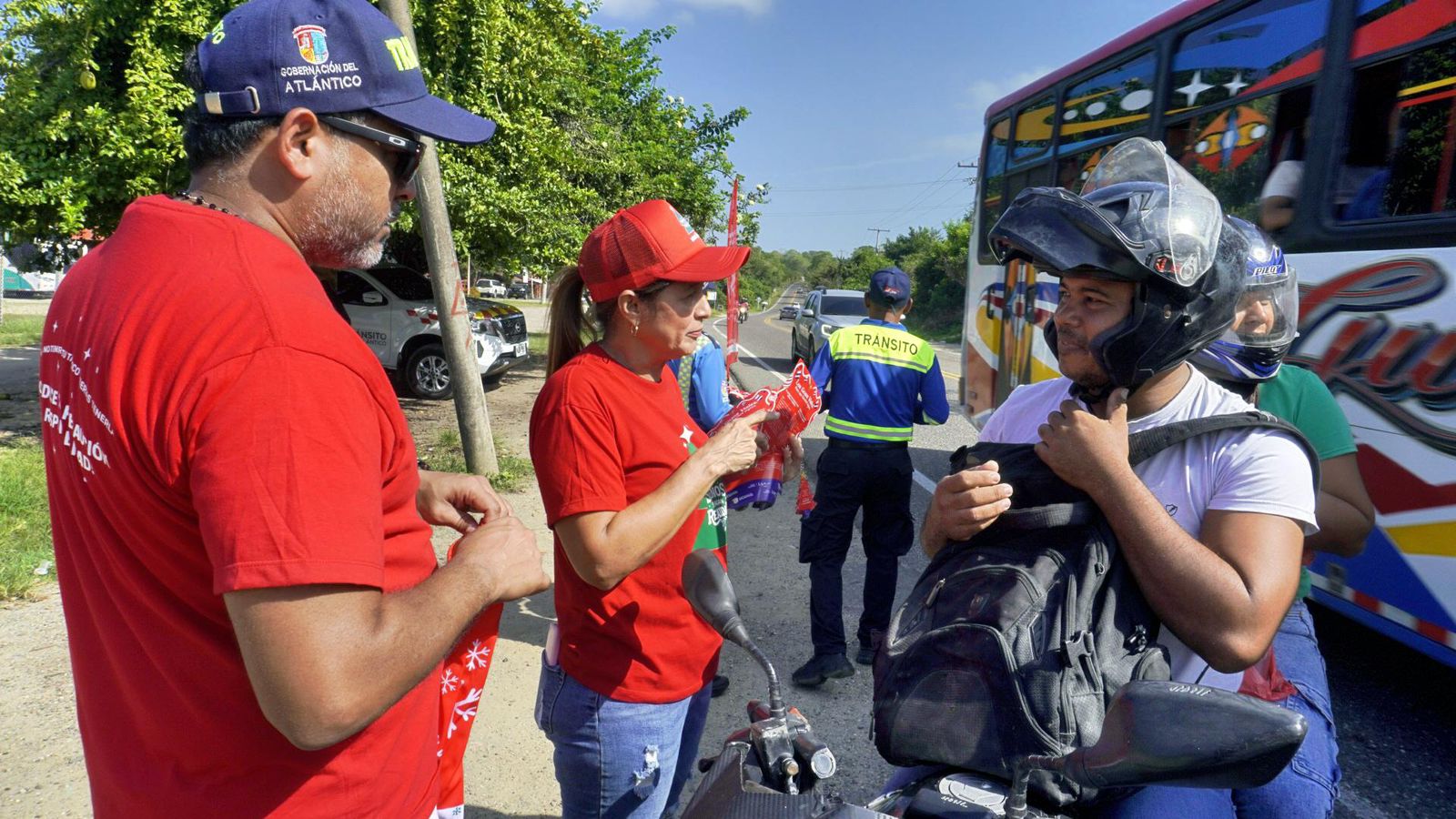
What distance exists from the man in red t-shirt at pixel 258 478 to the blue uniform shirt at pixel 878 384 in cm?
325

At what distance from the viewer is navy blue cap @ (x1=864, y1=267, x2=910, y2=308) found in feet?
15.6

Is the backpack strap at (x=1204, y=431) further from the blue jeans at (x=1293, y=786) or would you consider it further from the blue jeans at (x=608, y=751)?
the blue jeans at (x=608, y=751)

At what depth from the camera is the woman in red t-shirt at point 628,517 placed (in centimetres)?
182

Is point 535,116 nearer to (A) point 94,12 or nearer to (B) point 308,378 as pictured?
(A) point 94,12

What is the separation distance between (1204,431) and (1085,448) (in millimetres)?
214

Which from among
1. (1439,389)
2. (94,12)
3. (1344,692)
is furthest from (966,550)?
(94,12)

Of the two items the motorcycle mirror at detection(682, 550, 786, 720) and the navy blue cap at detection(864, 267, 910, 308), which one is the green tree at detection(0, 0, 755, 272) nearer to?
the navy blue cap at detection(864, 267, 910, 308)

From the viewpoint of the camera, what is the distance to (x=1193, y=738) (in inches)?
38.2

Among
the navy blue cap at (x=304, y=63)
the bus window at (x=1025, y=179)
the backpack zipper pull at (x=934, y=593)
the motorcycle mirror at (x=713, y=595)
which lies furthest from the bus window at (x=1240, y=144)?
the navy blue cap at (x=304, y=63)

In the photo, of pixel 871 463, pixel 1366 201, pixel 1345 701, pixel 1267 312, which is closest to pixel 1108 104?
pixel 1366 201

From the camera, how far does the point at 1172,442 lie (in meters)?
1.43

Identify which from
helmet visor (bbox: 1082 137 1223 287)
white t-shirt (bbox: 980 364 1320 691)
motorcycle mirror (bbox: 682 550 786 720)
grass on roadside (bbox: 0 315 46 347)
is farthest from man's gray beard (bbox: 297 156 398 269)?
grass on roadside (bbox: 0 315 46 347)

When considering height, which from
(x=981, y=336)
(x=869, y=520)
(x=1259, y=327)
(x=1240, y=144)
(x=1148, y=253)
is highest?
(x=1240, y=144)

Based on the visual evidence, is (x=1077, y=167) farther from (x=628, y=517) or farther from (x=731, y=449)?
(x=628, y=517)
